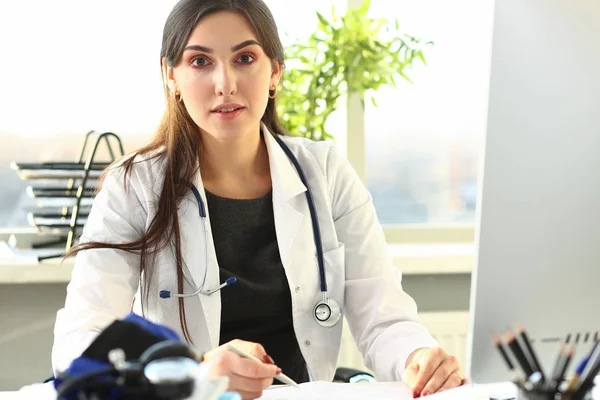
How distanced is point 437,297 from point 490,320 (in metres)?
1.59

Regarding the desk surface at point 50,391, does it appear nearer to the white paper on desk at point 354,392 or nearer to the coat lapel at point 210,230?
the white paper on desk at point 354,392

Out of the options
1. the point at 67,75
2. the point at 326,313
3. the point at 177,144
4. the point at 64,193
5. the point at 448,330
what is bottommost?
the point at 448,330

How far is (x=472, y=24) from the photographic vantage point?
8.39 feet

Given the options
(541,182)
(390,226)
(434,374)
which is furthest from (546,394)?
(390,226)

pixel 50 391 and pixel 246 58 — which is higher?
pixel 246 58

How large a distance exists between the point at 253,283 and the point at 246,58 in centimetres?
46

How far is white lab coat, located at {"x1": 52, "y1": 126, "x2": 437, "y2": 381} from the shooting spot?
1.40 m

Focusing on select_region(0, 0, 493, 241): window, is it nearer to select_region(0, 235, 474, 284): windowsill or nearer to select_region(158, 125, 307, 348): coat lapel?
select_region(0, 235, 474, 284): windowsill

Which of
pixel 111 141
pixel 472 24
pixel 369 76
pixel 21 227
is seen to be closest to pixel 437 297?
pixel 369 76

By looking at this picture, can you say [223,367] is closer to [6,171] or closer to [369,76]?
[369,76]

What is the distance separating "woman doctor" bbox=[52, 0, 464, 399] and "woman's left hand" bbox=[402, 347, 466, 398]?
194 mm

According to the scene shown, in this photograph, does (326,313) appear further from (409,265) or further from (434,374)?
(409,265)

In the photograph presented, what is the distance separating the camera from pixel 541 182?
0.84 meters

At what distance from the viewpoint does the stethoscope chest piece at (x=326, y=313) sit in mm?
1520
